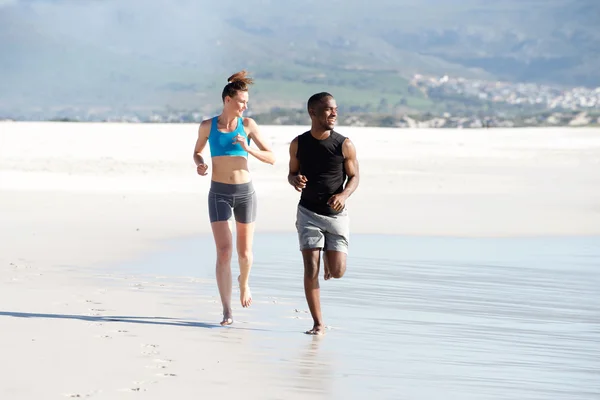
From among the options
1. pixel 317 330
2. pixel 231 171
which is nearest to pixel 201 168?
pixel 231 171

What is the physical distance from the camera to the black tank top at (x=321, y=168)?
375 inches

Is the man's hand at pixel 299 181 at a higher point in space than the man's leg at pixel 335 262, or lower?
higher

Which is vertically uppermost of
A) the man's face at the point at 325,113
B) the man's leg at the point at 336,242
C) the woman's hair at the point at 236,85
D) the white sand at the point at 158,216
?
the woman's hair at the point at 236,85

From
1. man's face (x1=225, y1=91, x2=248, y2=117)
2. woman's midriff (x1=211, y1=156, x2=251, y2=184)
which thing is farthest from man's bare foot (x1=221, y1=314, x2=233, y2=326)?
man's face (x1=225, y1=91, x2=248, y2=117)

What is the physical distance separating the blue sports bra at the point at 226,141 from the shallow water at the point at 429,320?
4.06 feet

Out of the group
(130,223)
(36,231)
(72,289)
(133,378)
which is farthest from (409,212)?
(133,378)

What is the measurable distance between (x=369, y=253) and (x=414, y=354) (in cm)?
691

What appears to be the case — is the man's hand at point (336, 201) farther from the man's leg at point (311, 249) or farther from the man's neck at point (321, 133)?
the man's neck at point (321, 133)

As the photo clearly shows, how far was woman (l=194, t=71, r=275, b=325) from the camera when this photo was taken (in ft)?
32.8

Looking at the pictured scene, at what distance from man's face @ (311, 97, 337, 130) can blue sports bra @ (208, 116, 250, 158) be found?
2.58 feet

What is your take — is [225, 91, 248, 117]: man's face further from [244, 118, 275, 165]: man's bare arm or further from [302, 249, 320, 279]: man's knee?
[302, 249, 320, 279]: man's knee

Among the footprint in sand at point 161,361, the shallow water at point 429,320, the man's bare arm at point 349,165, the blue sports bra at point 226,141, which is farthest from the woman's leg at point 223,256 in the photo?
the footprint in sand at point 161,361

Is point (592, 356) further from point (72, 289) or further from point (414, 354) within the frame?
point (72, 289)

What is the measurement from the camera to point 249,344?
9016 mm
